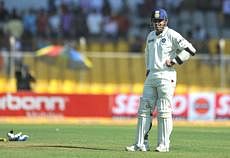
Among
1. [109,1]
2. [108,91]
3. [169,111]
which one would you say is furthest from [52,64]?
[169,111]

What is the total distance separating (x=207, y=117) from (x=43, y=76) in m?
6.51

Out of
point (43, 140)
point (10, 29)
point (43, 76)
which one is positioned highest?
point (10, 29)

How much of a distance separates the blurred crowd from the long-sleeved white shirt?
17.0 m

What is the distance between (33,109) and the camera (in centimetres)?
2956

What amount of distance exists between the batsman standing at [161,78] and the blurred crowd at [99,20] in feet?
56.0

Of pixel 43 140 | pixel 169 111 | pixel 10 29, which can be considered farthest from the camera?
pixel 10 29

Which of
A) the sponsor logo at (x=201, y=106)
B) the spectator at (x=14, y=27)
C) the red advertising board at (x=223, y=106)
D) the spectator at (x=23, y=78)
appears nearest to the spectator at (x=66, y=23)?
the spectator at (x=14, y=27)

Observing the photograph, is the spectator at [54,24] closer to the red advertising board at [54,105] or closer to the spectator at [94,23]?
the spectator at [94,23]

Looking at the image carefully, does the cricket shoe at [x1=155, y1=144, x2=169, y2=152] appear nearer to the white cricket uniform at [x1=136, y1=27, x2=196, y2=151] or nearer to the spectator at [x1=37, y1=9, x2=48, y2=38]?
the white cricket uniform at [x1=136, y1=27, x2=196, y2=151]

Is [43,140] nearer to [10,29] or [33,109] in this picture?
[33,109]

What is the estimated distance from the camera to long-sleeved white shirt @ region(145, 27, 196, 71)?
13.9 meters

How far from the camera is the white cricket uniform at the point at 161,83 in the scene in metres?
13.8

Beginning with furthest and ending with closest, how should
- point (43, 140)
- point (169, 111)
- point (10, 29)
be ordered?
point (10, 29) → point (43, 140) → point (169, 111)

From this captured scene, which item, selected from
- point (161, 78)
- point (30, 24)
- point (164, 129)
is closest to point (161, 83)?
point (161, 78)
